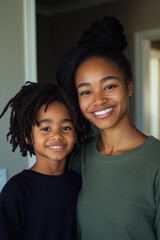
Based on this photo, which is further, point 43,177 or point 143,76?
point 143,76

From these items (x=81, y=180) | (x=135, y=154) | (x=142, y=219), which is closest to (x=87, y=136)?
(x=81, y=180)

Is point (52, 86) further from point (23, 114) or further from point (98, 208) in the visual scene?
point (98, 208)

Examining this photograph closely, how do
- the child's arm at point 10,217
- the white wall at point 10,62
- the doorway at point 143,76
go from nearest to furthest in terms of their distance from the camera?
1. the child's arm at point 10,217
2. the white wall at point 10,62
3. the doorway at point 143,76

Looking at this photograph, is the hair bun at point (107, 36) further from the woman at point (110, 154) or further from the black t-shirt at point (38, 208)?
the black t-shirt at point (38, 208)

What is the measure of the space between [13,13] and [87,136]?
98cm

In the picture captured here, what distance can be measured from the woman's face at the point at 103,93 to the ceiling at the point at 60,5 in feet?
9.87

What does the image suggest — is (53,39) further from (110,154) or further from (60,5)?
(110,154)

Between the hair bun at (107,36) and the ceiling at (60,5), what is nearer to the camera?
the hair bun at (107,36)

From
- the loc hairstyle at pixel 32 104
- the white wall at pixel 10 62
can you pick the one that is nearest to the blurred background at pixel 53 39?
the white wall at pixel 10 62

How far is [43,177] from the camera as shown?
1.24 m

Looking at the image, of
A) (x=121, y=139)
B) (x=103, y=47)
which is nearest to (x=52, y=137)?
(x=121, y=139)

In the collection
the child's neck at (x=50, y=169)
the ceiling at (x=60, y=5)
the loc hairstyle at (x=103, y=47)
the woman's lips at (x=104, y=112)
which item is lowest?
the child's neck at (x=50, y=169)

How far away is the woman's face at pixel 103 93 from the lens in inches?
44.8

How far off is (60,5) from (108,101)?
349cm
